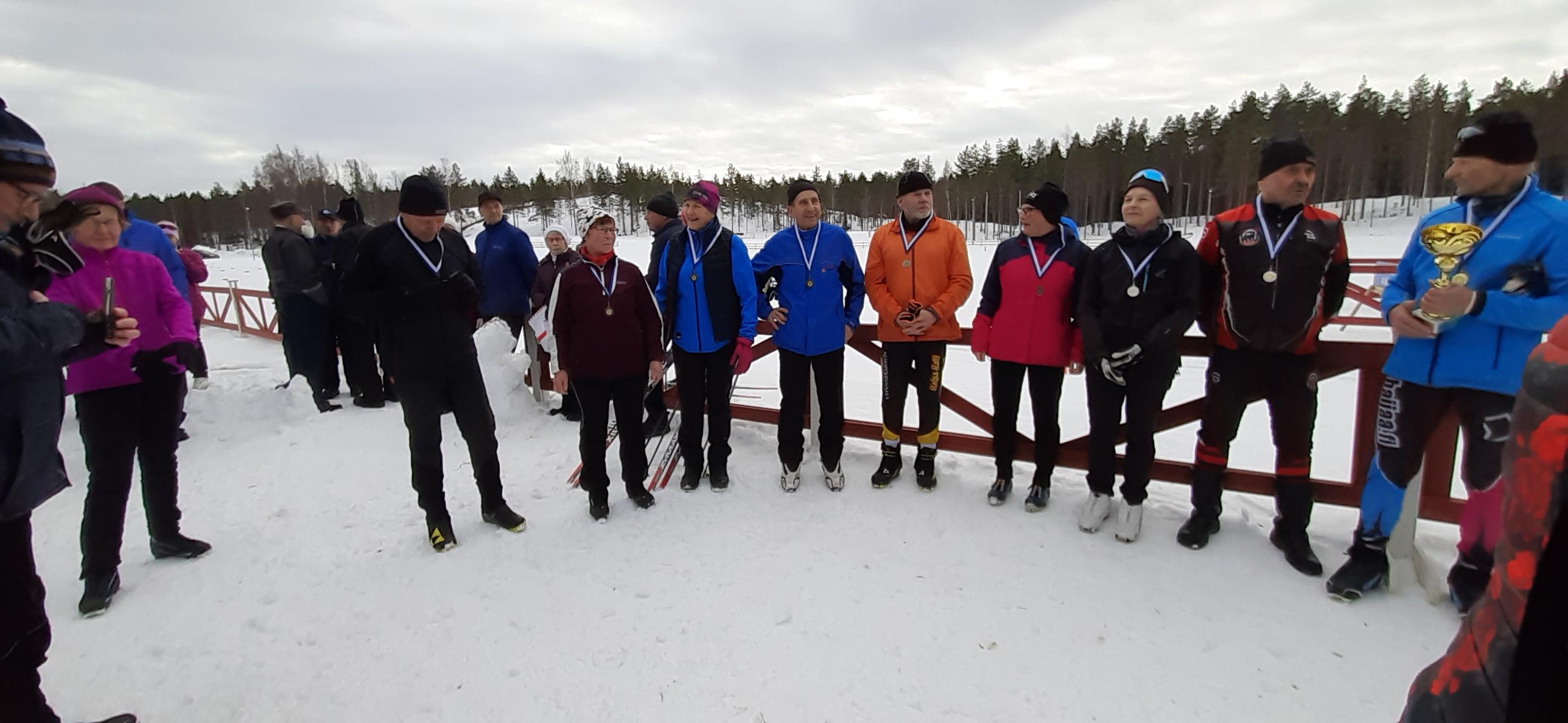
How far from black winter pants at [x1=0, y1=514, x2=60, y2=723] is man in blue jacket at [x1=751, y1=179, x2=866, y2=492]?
3219 millimetres

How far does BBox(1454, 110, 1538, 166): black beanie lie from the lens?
99.8 inches

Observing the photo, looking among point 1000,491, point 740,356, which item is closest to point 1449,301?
point 1000,491

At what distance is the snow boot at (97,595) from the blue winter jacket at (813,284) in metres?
3.71

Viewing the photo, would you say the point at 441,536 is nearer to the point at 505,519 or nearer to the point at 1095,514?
the point at 505,519

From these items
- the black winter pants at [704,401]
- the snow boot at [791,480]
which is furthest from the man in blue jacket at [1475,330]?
the black winter pants at [704,401]

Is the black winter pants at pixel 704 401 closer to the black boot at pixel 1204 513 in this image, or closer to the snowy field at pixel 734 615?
the snowy field at pixel 734 615

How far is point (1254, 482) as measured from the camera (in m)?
3.67

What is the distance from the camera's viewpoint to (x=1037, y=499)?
3.88m

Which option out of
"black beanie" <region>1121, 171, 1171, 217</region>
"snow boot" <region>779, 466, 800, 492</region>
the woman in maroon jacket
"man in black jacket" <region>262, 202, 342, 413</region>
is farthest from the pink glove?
"man in black jacket" <region>262, 202, 342, 413</region>

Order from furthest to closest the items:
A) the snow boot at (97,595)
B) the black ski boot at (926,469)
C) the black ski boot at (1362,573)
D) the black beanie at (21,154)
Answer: the black ski boot at (926,469) < the snow boot at (97,595) < the black ski boot at (1362,573) < the black beanie at (21,154)

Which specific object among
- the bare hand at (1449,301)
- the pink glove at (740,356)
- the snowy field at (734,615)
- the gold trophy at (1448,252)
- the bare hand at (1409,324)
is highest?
the gold trophy at (1448,252)

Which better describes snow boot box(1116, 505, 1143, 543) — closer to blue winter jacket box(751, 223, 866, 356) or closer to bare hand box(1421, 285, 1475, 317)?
bare hand box(1421, 285, 1475, 317)

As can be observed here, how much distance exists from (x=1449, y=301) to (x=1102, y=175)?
5959 centimetres

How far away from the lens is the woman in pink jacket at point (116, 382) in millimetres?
3152
